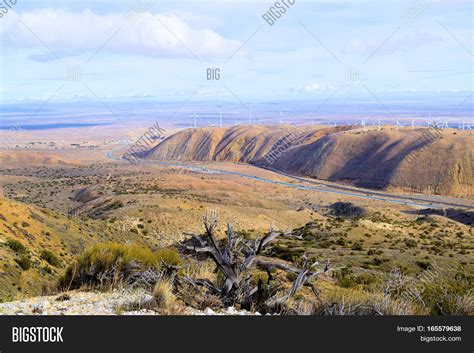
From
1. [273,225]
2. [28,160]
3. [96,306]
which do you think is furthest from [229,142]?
[96,306]

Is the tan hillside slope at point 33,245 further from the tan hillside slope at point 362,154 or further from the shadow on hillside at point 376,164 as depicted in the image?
the tan hillside slope at point 362,154

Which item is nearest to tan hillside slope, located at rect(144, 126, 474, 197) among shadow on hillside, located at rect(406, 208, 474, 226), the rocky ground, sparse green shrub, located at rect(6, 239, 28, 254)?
shadow on hillside, located at rect(406, 208, 474, 226)

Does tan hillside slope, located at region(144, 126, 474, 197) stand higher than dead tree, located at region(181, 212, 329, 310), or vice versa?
tan hillside slope, located at region(144, 126, 474, 197)

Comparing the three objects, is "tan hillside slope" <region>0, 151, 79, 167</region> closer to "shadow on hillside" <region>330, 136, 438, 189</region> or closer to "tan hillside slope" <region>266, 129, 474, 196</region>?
"tan hillside slope" <region>266, 129, 474, 196</region>

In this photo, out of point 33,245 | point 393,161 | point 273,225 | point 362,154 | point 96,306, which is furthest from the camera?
point 362,154

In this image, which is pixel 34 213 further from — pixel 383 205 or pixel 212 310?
pixel 383 205

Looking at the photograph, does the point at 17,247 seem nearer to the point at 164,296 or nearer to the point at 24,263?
the point at 24,263
